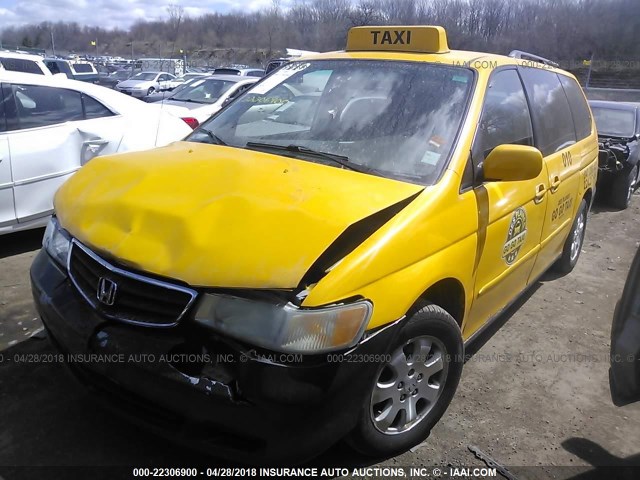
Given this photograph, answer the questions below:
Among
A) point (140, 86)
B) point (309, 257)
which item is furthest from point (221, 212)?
point (140, 86)

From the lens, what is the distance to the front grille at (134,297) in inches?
76.6

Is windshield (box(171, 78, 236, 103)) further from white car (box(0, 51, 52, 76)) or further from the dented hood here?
the dented hood

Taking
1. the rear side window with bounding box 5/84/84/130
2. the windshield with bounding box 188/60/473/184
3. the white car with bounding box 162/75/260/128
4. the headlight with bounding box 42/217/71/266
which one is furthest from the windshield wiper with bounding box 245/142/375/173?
the white car with bounding box 162/75/260/128

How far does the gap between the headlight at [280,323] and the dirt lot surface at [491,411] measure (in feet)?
2.70

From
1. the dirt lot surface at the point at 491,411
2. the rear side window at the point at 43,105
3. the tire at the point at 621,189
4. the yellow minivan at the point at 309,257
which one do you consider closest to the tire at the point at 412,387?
the yellow minivan at the point at 309,257

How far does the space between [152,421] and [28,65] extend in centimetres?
1426

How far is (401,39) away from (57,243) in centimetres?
231

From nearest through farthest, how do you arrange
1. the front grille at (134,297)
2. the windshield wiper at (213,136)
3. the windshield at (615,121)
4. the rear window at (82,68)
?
1. the front grille at (134,297)
2. the windshield wiper at (213,136)
3. the windshield at (615,121)
4. the rear window at (82,68)

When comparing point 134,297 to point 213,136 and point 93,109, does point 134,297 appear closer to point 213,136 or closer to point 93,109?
point 213,136

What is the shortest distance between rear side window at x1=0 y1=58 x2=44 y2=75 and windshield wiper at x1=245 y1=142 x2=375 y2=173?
12.6m

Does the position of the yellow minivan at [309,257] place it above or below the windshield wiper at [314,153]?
below

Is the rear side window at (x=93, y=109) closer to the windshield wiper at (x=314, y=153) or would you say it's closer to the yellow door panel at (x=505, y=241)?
the windshield wiper at (x=314, y=153)

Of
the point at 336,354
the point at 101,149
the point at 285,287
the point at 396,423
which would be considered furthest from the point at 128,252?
the point at 101,149

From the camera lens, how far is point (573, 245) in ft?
15.9
